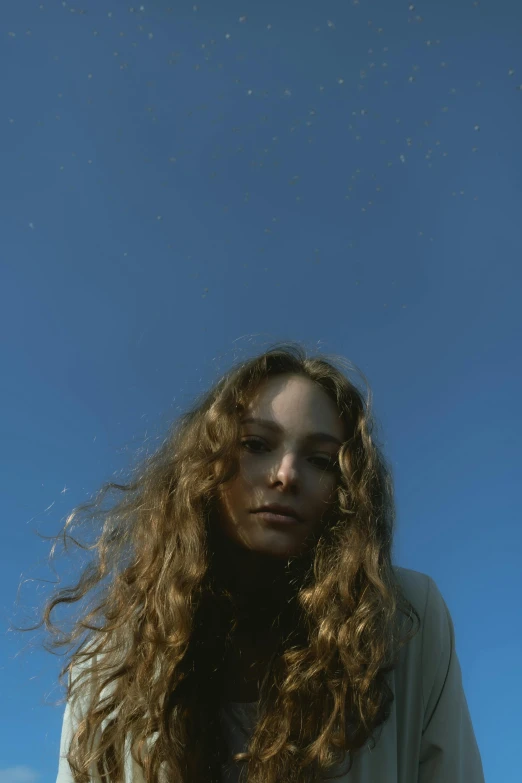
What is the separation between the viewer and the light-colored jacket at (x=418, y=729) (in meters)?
3.40

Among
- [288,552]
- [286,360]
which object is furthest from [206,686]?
[286,360]

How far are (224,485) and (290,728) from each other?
1156 millimetres

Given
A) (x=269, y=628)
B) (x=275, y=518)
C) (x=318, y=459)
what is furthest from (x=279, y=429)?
(x=269, y=628)

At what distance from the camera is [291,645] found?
3.68 metres

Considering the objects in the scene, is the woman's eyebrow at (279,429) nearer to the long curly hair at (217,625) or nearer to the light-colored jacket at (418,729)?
the long curly hair at (217,625)

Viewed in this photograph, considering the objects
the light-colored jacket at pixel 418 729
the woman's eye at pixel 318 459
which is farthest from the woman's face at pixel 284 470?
the light-colored jacket at pixel 418 729

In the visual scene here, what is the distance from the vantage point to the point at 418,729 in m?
3.55

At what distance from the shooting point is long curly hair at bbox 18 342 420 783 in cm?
337

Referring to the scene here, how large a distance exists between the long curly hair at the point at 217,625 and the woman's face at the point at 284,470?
0.09 m

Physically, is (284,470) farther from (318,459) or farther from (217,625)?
(217,625)

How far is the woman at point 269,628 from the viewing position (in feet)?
11.1

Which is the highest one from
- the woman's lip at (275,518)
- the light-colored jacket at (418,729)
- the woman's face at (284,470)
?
the woman's face at (284,470)

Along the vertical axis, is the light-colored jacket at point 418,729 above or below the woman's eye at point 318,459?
below

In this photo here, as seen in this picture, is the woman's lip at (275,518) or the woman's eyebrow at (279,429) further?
the woman's eyebrow at (279,429)
